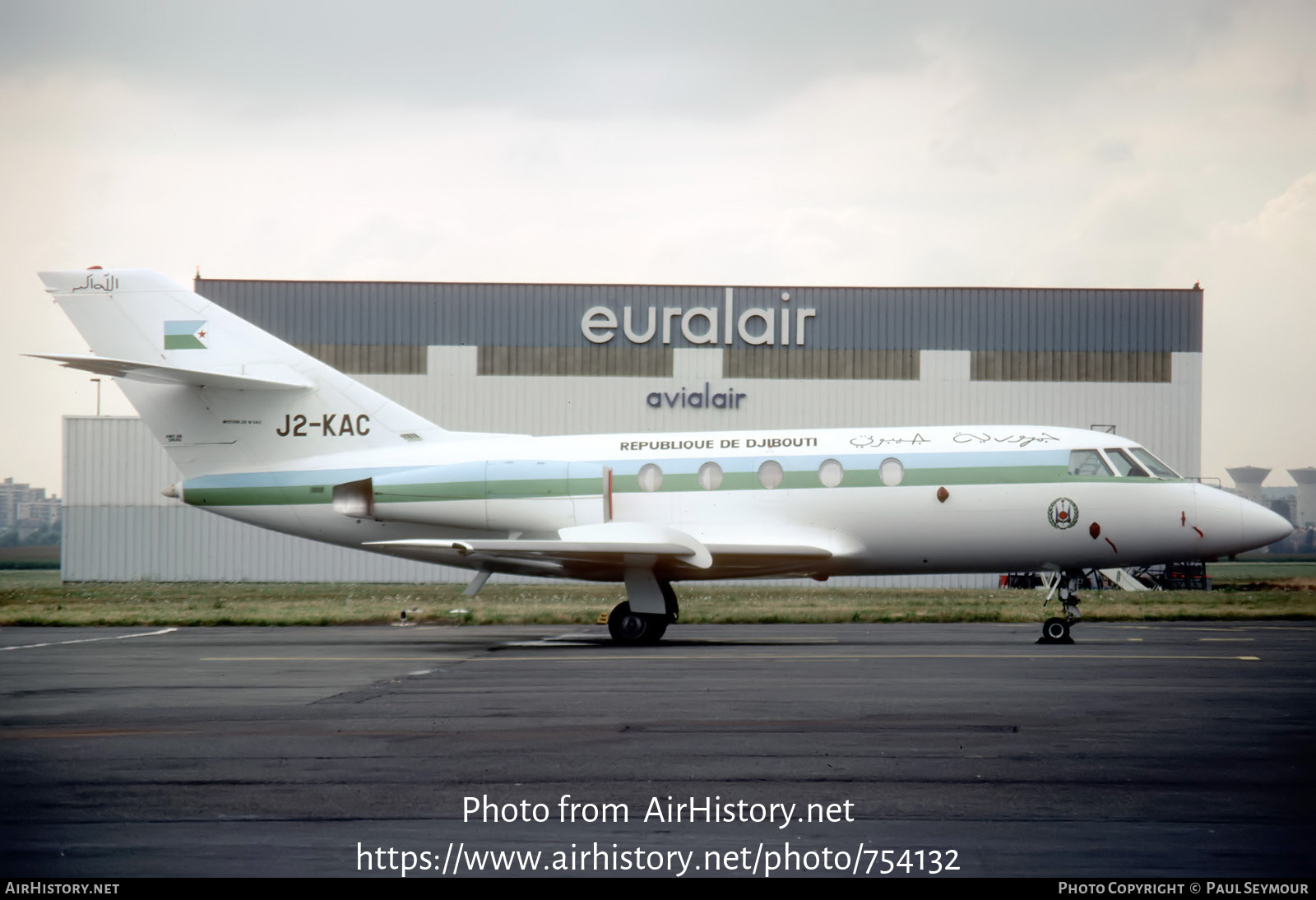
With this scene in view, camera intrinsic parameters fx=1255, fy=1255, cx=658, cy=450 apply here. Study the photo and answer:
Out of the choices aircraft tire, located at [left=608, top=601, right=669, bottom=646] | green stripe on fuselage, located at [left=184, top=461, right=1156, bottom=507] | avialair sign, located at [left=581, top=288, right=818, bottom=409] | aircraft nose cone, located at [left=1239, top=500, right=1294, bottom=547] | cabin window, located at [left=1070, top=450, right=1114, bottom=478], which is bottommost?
aircraft tire, located at [left=608, top=601, right=669, bottom=646]

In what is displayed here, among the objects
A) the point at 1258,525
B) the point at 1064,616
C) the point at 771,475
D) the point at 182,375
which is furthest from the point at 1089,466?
the point at 182,375

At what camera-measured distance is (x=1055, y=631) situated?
17.9 m

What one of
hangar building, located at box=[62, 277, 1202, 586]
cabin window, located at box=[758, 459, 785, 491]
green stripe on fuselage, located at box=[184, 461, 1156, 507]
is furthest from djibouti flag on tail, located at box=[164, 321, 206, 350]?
hangar building, located at box=[62, 277, 1202, 586]

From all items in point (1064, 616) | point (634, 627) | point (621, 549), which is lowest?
point (634, 627)

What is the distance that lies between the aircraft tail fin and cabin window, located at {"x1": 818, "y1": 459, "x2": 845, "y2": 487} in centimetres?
687

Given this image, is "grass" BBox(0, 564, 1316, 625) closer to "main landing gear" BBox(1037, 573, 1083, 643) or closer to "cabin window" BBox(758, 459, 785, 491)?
"main landing gear" BBox(1037, 573, 1083, 643)

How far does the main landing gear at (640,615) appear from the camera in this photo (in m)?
18.8

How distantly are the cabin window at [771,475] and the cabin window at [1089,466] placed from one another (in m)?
4.31

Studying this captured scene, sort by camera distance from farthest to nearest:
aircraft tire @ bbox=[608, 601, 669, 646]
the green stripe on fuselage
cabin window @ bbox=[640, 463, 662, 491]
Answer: cabin window @ bbox=[640, 463, 662, 491] < aircraft tire @ bbox=[608, 601, 669, 646] < the green stripe on fuselage

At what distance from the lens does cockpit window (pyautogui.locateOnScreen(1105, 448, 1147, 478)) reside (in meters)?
18.5

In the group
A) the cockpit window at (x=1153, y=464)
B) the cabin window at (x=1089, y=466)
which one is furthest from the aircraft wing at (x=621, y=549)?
the cockpit window at (x=1153, y=464)

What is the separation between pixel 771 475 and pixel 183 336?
32.2 feet

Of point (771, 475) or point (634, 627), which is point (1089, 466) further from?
point (634, 627)

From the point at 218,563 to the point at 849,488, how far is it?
84.9 ft
